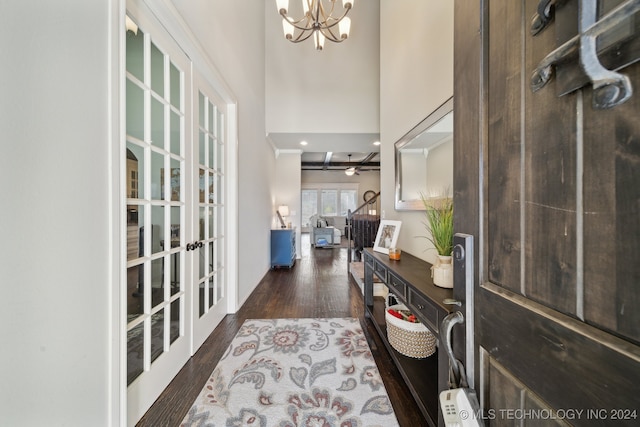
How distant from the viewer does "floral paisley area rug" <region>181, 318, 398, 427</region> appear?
1.32 meters

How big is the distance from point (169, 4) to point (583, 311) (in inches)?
88.5

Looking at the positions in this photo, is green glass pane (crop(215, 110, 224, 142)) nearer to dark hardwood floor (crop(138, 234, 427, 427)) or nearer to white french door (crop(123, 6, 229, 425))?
white french door (crop(123, 6, 229, 425))

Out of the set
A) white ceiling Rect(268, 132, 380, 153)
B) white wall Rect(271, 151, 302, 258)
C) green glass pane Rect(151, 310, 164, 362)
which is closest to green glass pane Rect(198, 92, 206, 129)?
green glass pane Rect(151, 310, 164, 362)

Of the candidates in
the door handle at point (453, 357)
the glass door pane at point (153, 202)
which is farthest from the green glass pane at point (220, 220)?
the door handle at point (453, 357)

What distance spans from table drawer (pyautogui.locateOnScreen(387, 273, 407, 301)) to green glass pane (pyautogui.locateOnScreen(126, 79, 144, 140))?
1858mm

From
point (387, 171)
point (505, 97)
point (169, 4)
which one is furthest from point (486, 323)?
point (387, 171)

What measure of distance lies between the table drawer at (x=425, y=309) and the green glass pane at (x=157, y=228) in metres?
1.61

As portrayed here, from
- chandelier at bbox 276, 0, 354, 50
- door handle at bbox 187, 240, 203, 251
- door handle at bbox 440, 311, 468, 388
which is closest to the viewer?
door handle at bbox 440, 311, 468, 388

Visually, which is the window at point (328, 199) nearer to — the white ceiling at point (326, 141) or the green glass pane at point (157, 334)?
the white ceiling at point (326, 141)

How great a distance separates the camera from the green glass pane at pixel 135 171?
1.30m

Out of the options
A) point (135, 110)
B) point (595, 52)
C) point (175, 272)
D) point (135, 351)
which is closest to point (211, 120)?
point (135, 110)

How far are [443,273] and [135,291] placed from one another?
68.7 inches

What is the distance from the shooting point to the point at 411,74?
219cm

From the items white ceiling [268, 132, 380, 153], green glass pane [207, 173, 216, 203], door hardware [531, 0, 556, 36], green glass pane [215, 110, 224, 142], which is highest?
white ceiling [268, 132, 380, 153]
